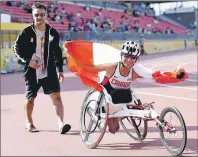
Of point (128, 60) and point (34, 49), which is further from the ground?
point (34, 49)

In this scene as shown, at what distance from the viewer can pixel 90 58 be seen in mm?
5266

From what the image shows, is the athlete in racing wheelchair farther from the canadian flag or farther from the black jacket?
the black jacket

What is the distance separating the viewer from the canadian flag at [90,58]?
16.6ft

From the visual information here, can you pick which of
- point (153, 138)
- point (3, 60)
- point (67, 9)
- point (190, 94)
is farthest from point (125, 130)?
point (67, 9)

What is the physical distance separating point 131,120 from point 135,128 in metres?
0.13

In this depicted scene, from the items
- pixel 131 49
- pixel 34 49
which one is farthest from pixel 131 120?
pixel 34 49

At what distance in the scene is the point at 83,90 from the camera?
36.7ft

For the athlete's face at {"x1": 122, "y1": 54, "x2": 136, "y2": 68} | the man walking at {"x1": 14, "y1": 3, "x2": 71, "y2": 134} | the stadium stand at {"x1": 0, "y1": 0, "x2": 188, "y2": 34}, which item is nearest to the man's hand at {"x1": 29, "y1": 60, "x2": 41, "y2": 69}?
the man walking at {"x1": 14, "y1": 3, "x2": 71, "y2": 134}

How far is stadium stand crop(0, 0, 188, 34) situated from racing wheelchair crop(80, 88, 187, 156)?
14.9 m

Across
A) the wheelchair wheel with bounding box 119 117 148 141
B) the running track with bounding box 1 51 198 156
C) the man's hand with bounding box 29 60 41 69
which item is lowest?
the running track with bounding box 1 51 198 156

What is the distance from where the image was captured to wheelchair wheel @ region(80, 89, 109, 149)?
509cm

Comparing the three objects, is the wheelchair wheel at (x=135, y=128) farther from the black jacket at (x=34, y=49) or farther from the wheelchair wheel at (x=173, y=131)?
the black jacket at (x=34, y=49)

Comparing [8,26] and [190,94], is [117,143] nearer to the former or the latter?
Result: [190,94]

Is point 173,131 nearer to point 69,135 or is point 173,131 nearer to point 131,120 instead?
point 131,120
